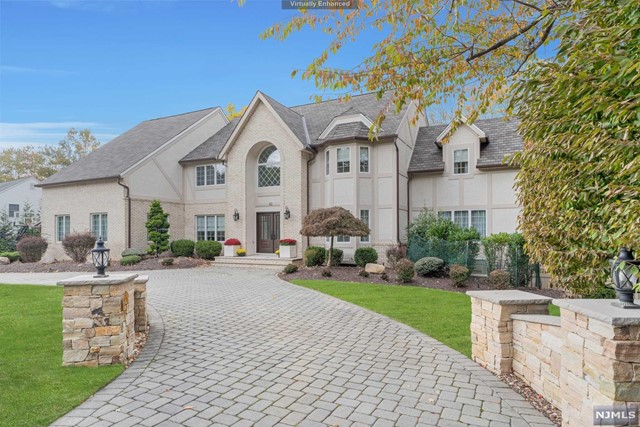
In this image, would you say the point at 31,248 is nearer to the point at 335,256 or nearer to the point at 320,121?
the point at 335,256

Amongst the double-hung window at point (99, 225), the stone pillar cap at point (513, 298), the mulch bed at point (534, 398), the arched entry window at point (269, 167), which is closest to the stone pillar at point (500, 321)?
the stone pillar cap at point (513, 298)

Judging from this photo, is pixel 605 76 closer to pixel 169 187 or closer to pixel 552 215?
pixel 552 215

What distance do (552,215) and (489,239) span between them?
379 inches

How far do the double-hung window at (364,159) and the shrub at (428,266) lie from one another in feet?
21.7

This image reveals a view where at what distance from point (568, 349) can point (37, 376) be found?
20.6ft

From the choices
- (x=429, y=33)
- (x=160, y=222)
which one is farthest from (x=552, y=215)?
(x=160, y=222)

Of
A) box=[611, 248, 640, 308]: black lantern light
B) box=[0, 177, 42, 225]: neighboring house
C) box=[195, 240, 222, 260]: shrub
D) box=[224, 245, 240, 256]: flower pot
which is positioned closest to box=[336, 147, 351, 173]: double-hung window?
box=[224, 245, 240, 256]: flower pot

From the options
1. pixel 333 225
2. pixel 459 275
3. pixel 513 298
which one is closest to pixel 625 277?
pixel 513 298

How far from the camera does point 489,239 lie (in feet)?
45.8

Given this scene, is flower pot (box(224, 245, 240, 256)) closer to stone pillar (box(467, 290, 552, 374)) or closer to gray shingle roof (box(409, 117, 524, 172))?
gray shingle roof (box(409, 117, 524, 172))

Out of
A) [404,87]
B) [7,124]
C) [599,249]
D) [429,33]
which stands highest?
[7,124]

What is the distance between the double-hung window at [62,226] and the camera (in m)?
22.6

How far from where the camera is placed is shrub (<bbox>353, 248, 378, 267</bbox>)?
16.7 metres

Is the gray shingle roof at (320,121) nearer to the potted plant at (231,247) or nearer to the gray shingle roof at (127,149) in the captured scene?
the gray shingle roof at (127,149)
